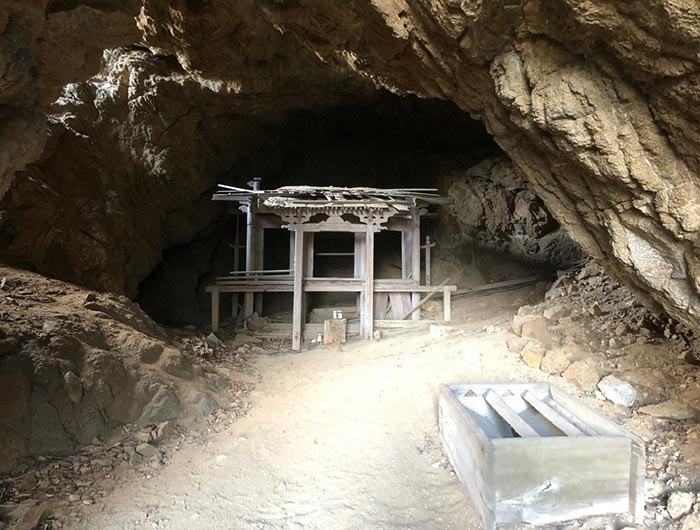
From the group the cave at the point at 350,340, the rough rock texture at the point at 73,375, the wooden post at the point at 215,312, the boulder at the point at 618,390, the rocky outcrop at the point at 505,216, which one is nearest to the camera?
the cave at the point at 350,340

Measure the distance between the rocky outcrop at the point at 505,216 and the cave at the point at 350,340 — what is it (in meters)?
3.98

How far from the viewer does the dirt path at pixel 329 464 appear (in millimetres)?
3732

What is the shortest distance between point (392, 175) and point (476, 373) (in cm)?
1239

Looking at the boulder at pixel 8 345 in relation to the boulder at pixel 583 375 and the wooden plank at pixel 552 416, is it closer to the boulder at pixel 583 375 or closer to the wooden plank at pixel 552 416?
the wooden plank at pixel 552 416

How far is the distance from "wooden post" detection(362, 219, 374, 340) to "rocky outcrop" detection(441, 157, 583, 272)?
4.86m

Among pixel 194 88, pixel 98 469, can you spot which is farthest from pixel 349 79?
pixel 98 469

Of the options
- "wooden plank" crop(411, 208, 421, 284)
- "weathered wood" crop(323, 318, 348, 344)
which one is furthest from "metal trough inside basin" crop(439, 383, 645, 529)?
"wooden plank" crop(411, 208, 421, 284)

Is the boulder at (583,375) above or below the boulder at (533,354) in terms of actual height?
below

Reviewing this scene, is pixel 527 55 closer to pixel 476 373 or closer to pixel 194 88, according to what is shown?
pixel 476 373

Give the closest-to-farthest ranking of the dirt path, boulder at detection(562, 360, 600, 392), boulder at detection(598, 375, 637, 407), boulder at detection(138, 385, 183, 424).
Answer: the dirt path < boulder at detection(598, 375, 637, 407) < boulder at detection(138, 385, 183, 424) < boulder at detection(562, 360, 600, 392)

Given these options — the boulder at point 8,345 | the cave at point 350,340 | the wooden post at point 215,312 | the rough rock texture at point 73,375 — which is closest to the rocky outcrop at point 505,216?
the cave at point 350,340

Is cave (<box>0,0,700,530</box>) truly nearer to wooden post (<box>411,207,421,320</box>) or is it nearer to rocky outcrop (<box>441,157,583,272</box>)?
wooden post (<box>411,207,421,320</box>)

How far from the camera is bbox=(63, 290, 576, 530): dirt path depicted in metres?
3.73

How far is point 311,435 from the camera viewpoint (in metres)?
5.28
